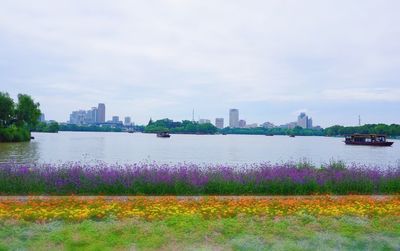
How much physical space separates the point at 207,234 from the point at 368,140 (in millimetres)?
117821

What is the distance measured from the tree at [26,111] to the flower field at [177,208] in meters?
94.3

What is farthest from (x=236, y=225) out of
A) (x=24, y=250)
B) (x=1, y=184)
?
(x=1, y=184)

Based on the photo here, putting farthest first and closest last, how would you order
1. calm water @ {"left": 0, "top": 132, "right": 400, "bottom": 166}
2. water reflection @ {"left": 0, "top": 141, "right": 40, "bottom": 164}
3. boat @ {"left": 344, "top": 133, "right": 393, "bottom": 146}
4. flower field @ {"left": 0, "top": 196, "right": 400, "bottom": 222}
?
boat @ {"left": 344, "top": 133, "right": 393, "bottom": 146} < calm water @ {"left": 0, "top": 132, "right": 400, "bottom": 166} < water reflection @ {"left": 0, "top": 141, "right": 40, "bottom": 164} < flower field @ {"left": 0, "top": 196, "right": 400, "bottom": 222}

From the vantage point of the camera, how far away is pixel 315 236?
26.2 ft

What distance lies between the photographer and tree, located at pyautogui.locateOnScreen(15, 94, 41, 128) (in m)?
99.1

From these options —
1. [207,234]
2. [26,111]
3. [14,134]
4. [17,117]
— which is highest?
[26,111]

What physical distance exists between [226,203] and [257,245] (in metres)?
3.70

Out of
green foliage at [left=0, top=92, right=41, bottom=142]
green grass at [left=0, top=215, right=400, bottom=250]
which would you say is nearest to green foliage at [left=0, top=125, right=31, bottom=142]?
green foliage at [left=0, top=92, right=41, bottom=142]

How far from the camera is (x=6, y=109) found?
94875 millimetres

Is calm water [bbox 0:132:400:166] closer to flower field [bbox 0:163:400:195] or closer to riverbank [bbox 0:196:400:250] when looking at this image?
flower field [bbox 0:163:400:195]

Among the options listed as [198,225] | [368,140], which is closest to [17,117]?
[368,140]

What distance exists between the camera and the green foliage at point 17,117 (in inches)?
3685

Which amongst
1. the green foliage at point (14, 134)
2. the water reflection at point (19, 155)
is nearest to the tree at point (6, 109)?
the green foliage at point (14, 134)

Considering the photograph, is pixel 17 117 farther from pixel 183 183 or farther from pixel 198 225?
pixel 198 225
